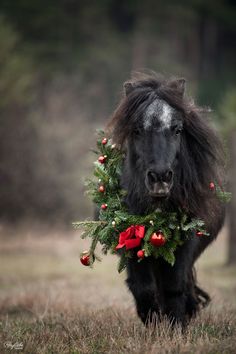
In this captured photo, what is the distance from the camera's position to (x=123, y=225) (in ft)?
19.7

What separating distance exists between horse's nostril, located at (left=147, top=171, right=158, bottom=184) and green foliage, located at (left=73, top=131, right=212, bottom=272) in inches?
20.7

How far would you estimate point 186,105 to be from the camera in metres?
6.14

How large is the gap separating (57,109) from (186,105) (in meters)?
19.4

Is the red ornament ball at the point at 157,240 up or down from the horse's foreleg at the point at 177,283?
up

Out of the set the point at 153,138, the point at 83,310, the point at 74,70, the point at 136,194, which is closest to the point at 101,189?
the point at 136,194

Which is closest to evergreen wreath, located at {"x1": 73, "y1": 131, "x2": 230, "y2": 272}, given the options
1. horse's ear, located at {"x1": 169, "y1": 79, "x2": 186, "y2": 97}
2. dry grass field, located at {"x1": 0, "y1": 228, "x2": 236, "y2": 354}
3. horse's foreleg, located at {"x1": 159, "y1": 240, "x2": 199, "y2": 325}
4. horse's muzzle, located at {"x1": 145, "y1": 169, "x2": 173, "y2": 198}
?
horse's foreleg, located at {"x1": 159, "y1": 240, "x2": 199, "y2": 325}

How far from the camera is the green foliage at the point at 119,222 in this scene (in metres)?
5.82

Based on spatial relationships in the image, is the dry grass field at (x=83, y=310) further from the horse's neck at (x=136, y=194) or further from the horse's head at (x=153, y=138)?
the horse's head at (x=153, y=138)

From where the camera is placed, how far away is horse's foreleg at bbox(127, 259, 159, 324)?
6.04 m

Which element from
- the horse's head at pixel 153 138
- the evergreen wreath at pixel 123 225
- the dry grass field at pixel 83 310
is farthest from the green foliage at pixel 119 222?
the dry grass field at pixel 83 310

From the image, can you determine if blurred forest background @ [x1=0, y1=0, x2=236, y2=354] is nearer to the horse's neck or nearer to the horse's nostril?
the horse's neck

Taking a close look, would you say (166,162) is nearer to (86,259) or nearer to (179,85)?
(179,85)

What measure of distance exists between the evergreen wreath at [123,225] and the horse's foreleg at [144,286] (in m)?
0.12

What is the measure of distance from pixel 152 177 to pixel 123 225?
2.60ft
